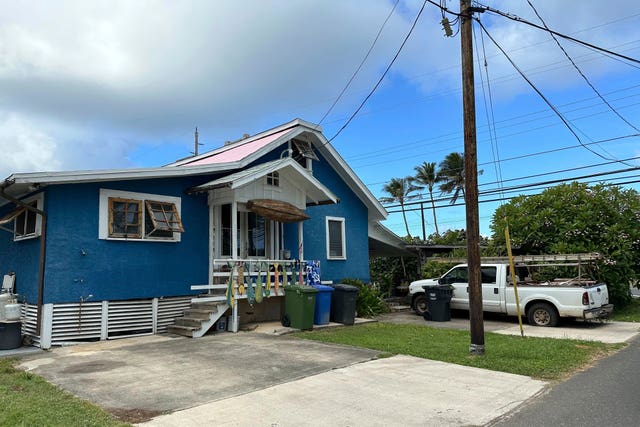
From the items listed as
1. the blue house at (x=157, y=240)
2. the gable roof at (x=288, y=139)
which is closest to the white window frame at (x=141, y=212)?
the blue house at (x=157, y=240)

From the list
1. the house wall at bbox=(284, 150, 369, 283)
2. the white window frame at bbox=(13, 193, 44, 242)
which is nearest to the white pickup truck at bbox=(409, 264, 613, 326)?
the house wall at bbox=(284, 150, 369, 283)

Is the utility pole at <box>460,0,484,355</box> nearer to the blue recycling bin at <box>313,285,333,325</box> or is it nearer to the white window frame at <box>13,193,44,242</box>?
the blue recycling bin at <box>313,285,333,325</box>

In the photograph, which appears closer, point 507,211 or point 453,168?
point 507,211

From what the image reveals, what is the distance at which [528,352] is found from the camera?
9.26m

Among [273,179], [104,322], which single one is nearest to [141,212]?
[104,322]

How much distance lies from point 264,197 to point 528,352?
7.76 metres

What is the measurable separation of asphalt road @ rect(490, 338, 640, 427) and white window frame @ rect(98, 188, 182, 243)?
9146mm

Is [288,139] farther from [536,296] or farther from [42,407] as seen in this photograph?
[42,407]

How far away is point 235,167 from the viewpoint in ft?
44.1

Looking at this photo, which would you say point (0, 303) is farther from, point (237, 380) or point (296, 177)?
point (296, 177)

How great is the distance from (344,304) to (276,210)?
322 cm

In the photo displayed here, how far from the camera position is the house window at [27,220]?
10.8 m

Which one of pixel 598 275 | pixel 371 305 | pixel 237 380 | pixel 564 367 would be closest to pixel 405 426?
pixel 237 380

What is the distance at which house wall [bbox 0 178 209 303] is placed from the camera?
10609 millimetres
